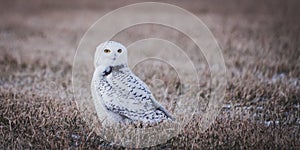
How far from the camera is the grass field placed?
17.5 feet

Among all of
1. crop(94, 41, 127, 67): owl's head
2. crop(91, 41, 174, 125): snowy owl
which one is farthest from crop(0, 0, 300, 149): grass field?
crop(94, 41, 127, 67): owl's head

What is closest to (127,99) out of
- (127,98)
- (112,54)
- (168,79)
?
(127,98)

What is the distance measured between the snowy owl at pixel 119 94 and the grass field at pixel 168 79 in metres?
0.32

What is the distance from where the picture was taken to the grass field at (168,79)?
5336 millimetres

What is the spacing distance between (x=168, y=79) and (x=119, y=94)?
9.95ft

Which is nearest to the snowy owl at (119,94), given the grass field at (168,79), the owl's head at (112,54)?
the owl's head at (112,54)

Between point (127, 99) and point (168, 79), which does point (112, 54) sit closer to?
point (127, 99)

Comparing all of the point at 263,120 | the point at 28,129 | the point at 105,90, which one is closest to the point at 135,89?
the point at 105,90

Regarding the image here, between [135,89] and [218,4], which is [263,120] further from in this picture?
[218,4]

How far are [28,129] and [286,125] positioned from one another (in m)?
3.19

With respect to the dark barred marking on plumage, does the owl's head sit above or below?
above

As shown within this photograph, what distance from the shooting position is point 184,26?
44.8 feet

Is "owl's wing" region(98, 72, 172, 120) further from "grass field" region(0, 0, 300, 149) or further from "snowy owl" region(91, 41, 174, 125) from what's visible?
"grass field" region(0, 0, 300, 149)

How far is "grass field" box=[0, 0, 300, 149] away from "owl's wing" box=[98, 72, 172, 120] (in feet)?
1.36
